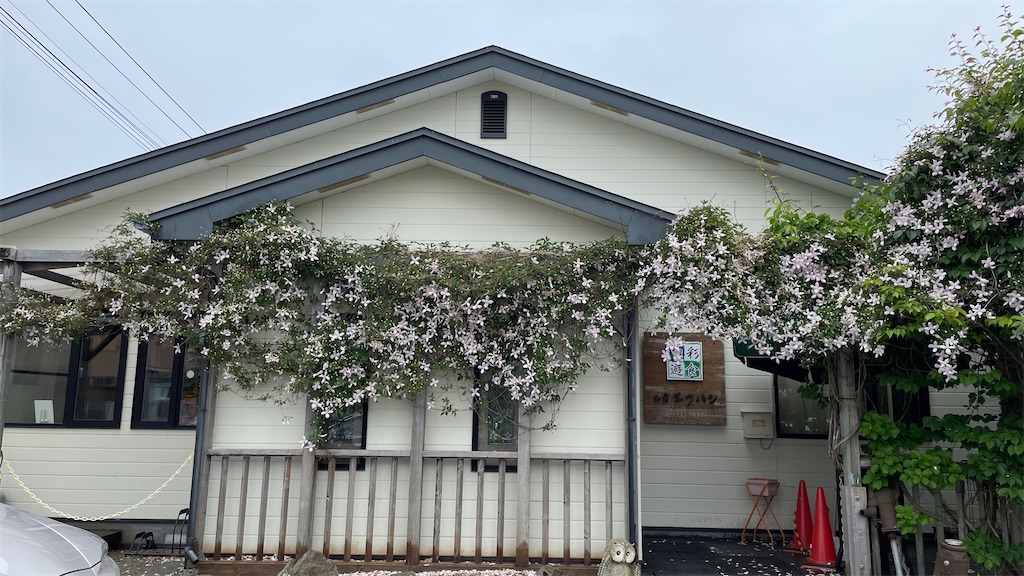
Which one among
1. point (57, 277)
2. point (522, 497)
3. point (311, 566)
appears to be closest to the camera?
point (311, 566)

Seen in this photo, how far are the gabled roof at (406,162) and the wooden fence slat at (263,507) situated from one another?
212 centimetres

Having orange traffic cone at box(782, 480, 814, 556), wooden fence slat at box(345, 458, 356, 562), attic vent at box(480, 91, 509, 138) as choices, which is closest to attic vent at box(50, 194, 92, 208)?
wooden fence slat at box(345, 458, 356, 562)

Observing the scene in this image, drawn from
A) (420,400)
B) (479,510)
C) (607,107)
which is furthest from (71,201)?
(607,107)

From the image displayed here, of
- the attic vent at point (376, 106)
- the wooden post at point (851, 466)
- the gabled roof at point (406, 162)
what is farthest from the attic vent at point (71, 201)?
the wooden post at point (851, 466)

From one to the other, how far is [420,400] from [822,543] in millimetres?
4184

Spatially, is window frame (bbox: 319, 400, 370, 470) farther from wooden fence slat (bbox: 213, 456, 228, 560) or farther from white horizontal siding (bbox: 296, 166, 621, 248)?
white horizontal siding (bbox: 296, 166, 621, 248)

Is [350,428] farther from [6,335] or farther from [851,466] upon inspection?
[851,466]

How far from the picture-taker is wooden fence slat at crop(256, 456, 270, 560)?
524 centimetres

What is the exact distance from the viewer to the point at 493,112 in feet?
24.0

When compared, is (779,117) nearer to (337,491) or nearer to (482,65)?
(482,65)

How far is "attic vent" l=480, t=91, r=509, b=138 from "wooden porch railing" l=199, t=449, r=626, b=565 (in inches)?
155

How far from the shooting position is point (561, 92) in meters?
7.09

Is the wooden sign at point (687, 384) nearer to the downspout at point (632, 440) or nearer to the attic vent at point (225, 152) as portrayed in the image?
the downspout at point (632, 440)

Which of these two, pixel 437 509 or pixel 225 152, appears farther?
pixel 225 152
